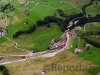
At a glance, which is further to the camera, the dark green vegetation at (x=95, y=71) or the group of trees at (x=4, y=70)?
the group of trees at (x=4, y=70)

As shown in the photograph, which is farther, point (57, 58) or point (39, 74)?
point (57, 58)

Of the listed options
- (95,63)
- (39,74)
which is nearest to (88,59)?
(95,63)

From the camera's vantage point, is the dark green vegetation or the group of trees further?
the group of trees

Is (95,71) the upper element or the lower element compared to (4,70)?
upper

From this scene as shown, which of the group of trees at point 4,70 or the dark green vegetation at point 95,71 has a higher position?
the dark green vegetation at point 95,71

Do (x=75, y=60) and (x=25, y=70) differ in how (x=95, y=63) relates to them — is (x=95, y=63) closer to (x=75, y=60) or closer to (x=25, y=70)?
(x=75, y=60)

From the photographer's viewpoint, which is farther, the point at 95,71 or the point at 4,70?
the point at 4,70

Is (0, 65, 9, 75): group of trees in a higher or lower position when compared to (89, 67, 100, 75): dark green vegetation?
lower

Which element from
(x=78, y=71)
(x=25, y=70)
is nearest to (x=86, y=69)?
(x=78, y=71)

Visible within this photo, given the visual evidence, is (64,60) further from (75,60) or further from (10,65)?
(10,65)
